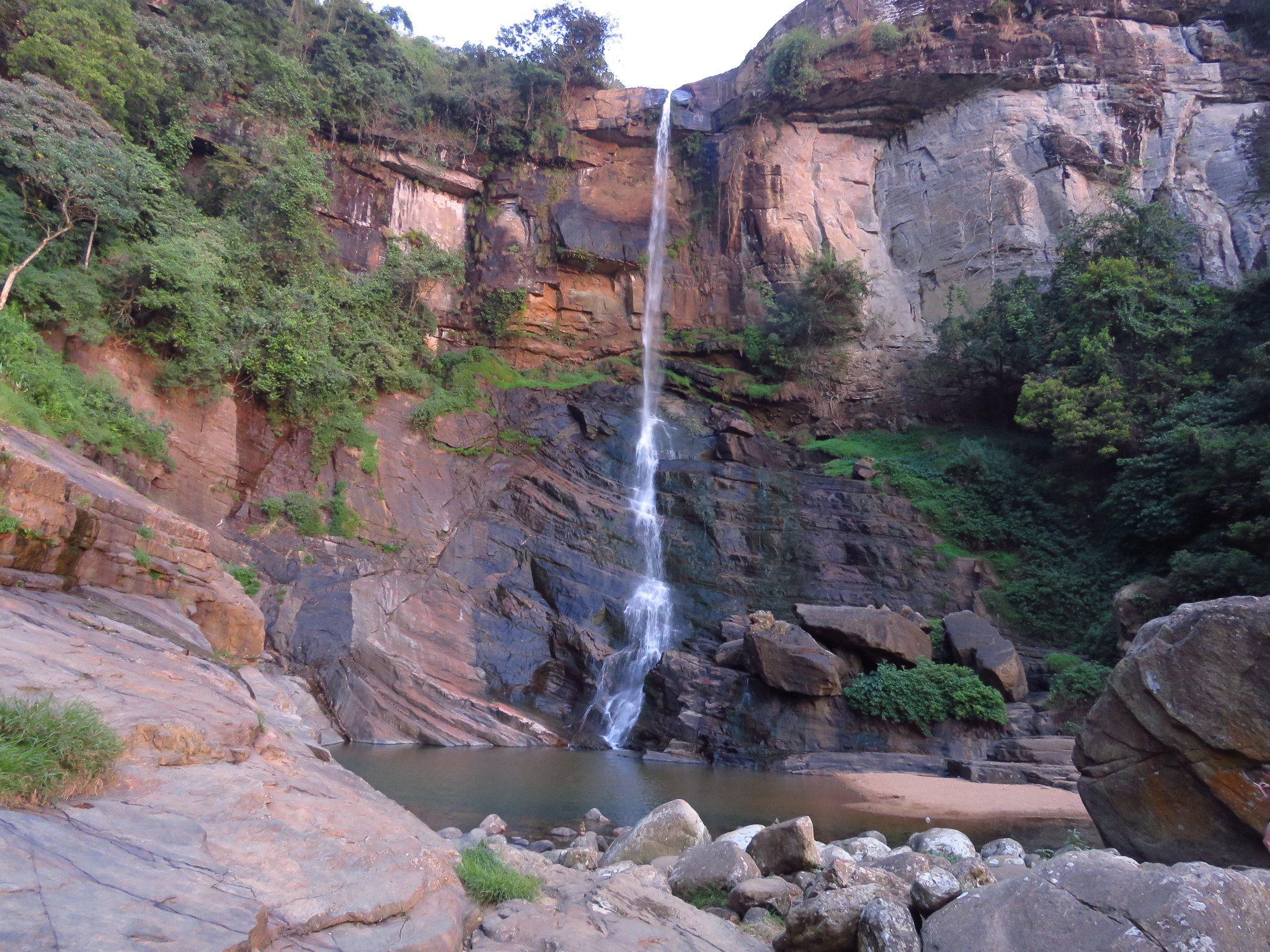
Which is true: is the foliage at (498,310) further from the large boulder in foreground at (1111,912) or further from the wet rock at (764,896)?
the large boulder in foreground at (1111,912)

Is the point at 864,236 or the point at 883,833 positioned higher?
the point at 864,236

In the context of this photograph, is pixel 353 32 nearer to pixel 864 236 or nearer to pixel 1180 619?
pixel 864 236

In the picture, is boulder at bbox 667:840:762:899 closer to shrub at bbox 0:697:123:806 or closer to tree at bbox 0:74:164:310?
shrub at bbox 0:697:123:806

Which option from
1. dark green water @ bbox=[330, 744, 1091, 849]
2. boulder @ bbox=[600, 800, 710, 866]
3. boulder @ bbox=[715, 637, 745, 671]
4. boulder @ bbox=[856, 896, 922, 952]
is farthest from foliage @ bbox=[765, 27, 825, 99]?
boulder @ bbox=[856, 896, 922, 952]

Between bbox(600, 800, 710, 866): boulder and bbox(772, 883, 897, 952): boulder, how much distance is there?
2864 mm

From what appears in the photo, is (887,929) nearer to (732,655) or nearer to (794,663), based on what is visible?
(794,663)

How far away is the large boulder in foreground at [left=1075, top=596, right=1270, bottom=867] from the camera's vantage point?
224 inches

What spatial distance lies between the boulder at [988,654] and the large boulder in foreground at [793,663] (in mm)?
3172

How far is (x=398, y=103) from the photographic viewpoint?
2819 cm

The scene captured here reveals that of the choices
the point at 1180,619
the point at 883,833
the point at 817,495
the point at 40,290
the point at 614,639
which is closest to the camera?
the point at 1180,619

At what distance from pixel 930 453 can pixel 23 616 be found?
84.1 feet

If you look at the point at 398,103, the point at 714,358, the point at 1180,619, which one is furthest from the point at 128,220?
the point at 1180,619

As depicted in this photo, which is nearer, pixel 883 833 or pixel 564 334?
pixel 883 833


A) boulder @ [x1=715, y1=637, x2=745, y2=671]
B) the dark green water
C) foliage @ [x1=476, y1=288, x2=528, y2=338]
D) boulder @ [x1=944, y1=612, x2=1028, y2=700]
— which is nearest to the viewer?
the dark green water
